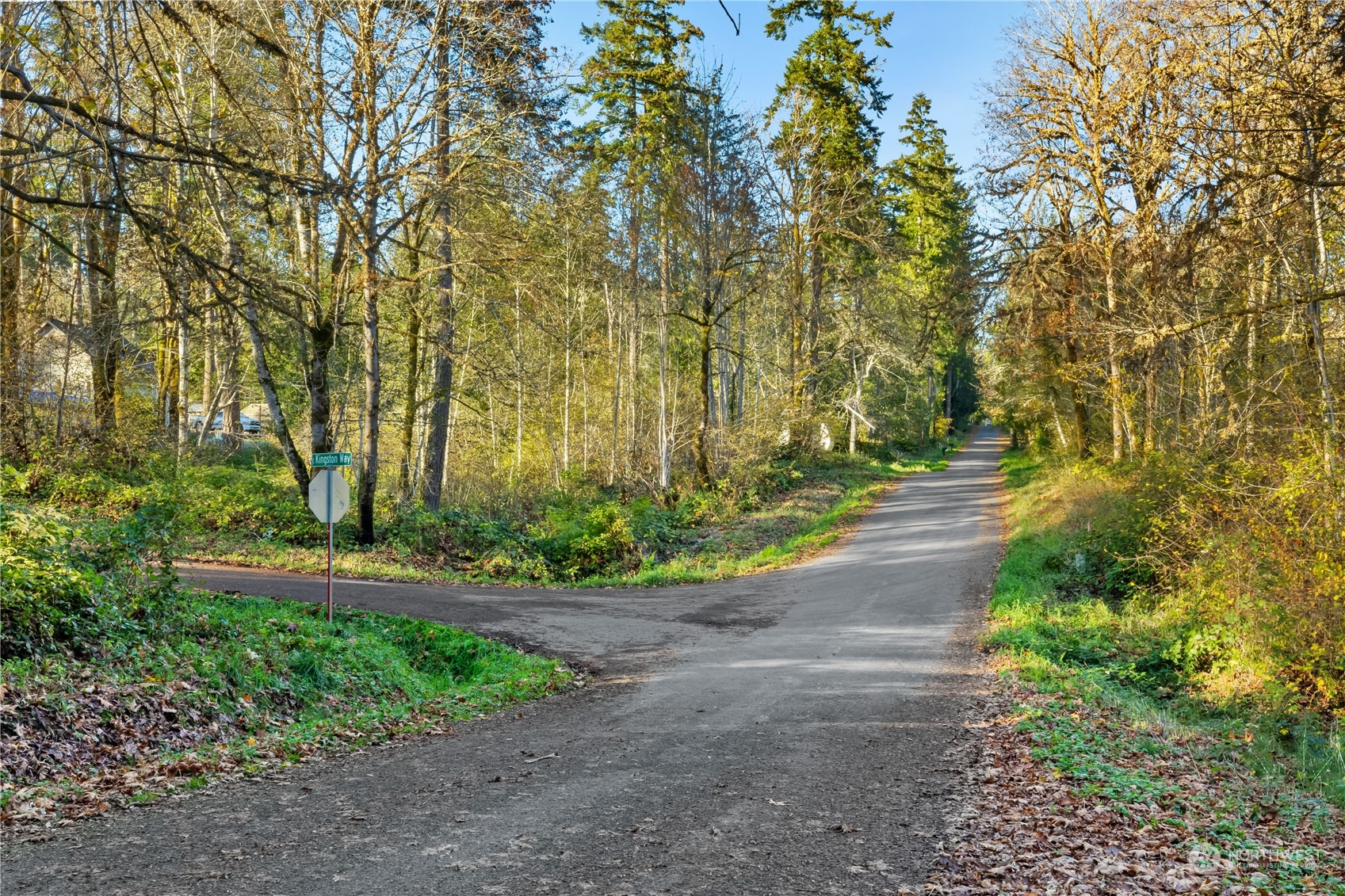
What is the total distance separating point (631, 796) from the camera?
250 inches

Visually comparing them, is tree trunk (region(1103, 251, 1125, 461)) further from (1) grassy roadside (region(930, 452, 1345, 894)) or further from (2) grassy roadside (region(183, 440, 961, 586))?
(2) grassy roadside (region(183, 440, 961, 586))

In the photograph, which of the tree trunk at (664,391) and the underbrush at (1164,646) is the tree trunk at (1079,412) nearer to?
the underbrush at (1164,646)

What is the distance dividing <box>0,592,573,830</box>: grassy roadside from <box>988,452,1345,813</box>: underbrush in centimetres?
627

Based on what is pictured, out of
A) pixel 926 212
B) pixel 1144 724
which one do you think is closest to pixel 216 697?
pixel 1144 724

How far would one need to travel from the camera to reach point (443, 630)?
41.4 ft

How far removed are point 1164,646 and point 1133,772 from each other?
6.37 metres

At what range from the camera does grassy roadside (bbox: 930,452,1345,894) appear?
5.14 m

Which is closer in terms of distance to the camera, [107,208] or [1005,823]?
[107,208]

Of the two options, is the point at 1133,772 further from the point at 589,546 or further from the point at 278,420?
the point at 278,420

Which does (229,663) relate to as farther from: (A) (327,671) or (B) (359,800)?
(B) (359,800)

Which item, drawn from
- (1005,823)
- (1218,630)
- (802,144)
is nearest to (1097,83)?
(802,144)

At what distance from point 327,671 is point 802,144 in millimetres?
24805

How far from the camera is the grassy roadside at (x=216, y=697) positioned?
629 centimetres

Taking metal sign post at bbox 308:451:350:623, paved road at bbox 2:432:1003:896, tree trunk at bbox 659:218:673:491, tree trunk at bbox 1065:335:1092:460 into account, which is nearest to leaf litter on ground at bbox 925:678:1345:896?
paved road at bbox 2:432:1003:896
